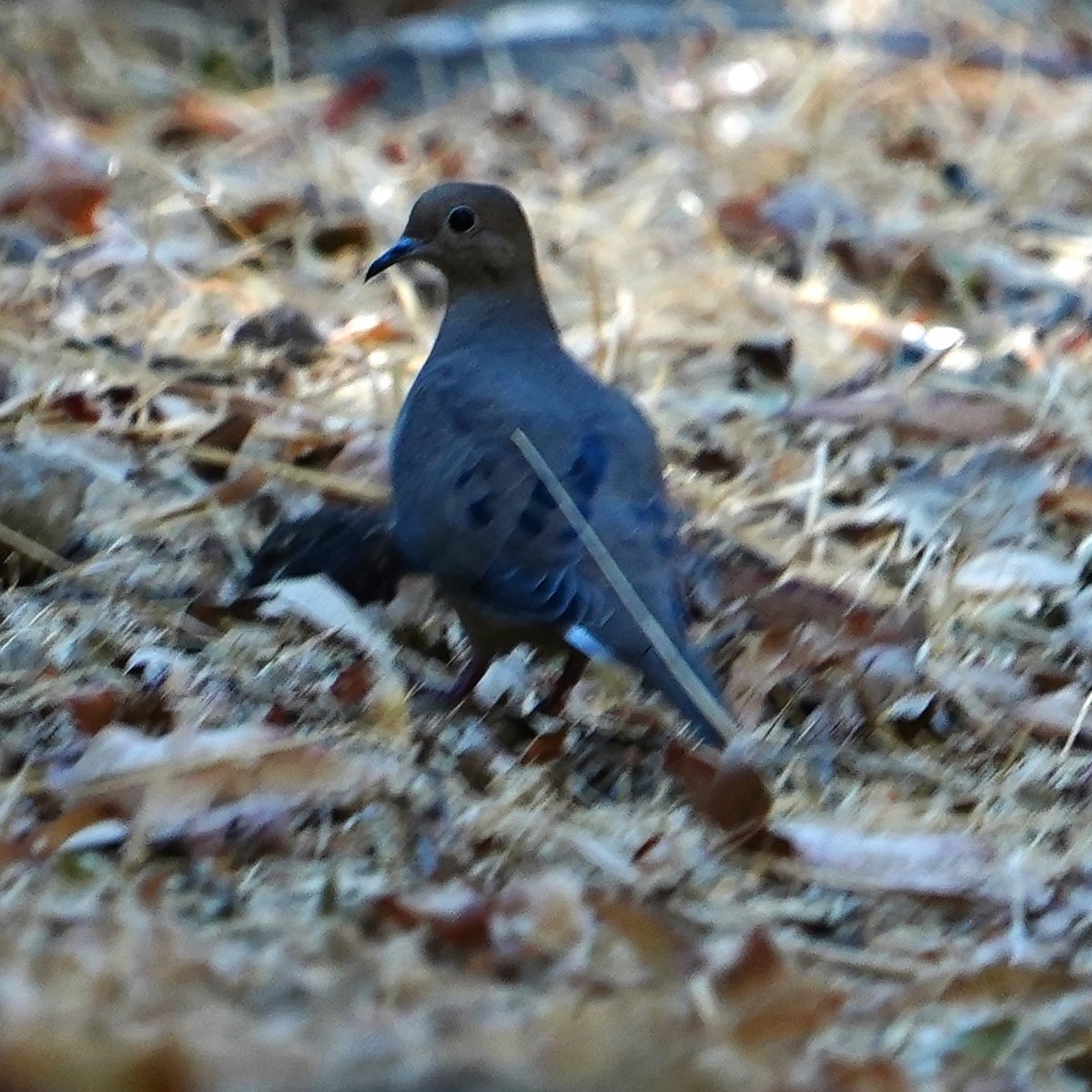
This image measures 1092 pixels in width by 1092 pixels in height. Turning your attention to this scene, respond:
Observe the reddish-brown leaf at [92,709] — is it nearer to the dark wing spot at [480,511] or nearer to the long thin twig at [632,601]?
the dark wing spot at [480,511]

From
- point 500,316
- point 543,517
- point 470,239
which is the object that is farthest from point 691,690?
point 470,239

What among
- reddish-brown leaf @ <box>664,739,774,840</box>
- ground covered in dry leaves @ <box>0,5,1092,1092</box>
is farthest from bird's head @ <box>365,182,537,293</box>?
reddish-brown leaf @ <box>664,739,774,840</box>

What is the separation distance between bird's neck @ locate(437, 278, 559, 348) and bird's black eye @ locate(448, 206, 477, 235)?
4.2 inches

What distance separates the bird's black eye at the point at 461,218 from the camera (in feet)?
12.2

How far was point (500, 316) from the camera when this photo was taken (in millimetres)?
3660

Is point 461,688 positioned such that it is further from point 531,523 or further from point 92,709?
point 92,709

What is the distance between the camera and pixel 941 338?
4.87 metres

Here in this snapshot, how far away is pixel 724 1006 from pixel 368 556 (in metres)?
1.41

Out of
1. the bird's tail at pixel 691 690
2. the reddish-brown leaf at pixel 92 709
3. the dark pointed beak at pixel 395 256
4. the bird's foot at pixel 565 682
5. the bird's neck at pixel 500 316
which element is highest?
the dark pointed beak at pixel 395 256

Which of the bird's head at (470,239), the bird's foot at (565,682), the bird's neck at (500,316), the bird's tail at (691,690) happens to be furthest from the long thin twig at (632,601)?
the bird's head at (470,239)

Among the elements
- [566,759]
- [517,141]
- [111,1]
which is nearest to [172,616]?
[566,759]

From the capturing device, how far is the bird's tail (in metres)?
2.75

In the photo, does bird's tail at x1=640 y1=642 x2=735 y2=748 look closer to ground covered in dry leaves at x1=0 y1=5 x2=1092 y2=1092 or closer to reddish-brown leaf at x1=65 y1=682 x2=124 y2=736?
ground covered in dry leaves at x1=0 y1=5 x2=1092 y2=1092

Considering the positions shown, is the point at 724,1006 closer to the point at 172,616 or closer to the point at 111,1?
the point at 172,616
